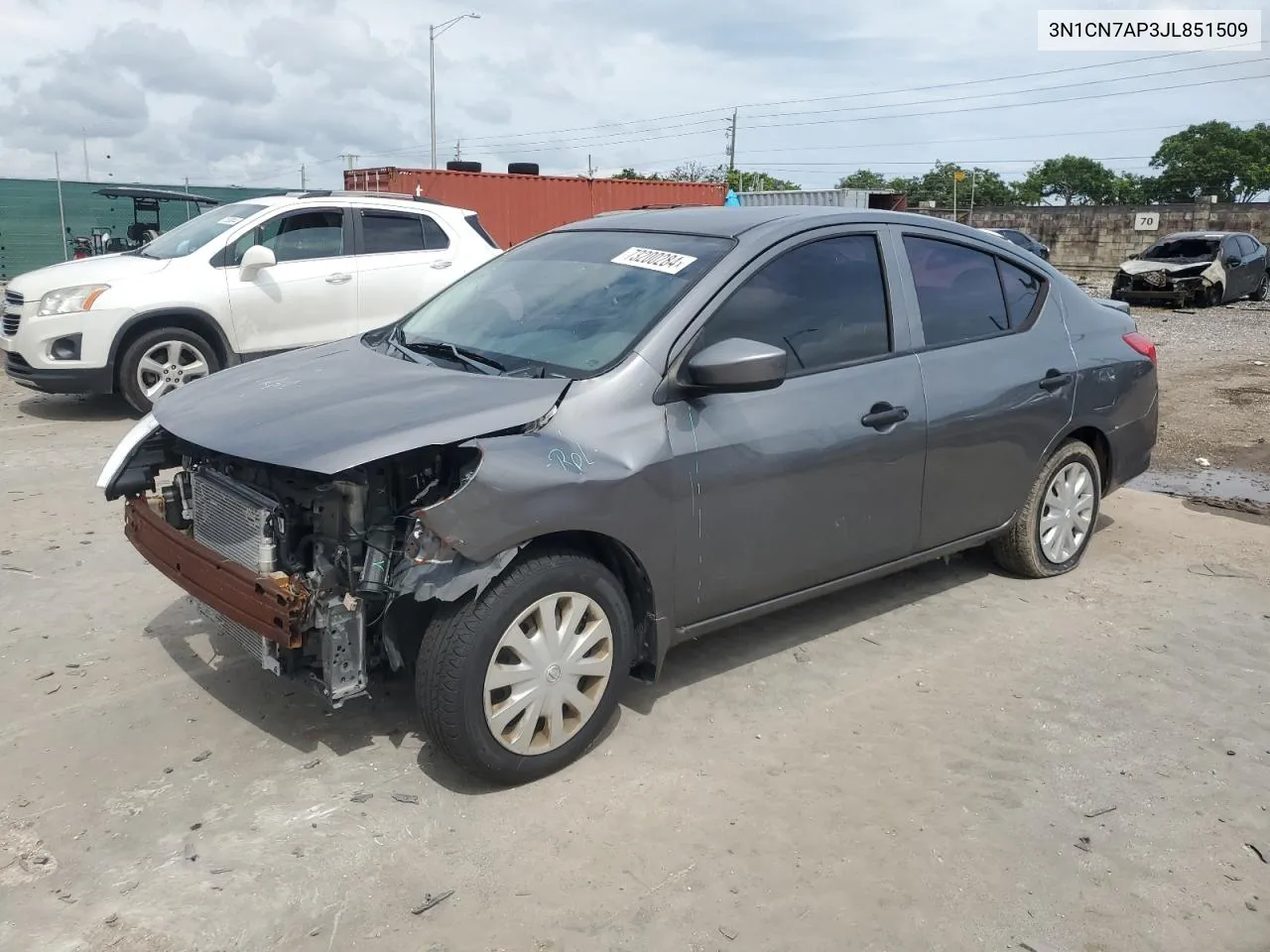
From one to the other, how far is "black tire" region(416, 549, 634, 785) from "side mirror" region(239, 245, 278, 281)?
6215 mm

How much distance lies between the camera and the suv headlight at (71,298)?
822cm

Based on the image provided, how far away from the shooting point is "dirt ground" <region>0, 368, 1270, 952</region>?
277 cm

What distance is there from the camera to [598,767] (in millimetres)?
3490

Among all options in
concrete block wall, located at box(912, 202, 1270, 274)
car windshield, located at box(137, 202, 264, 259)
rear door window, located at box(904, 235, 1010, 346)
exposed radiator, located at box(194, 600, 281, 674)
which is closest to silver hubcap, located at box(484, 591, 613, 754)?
exposed radiator, located at box(194, 600, 281, 674)

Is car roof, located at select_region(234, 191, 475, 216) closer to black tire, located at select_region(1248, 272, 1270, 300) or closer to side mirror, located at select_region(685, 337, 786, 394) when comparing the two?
side mirror, located at select_region(685, 337, 786, 394)

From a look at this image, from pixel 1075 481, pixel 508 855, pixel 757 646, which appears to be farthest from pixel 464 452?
pixel 1075 481

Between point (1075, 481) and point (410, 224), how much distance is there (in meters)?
6.76

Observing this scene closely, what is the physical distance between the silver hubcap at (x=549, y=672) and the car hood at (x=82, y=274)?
264 inches

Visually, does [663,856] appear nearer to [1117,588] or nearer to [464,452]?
[464,452]

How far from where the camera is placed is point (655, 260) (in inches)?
157

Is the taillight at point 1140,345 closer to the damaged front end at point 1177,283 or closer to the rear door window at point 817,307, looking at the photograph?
the rear door window at point 817,307

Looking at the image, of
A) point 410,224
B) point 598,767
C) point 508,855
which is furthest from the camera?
point 410,224

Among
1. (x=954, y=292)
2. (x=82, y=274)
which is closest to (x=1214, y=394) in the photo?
(x=954, y=292)

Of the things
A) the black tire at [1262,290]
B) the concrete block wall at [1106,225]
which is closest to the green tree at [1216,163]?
the concrete block wall at [1106,225]
